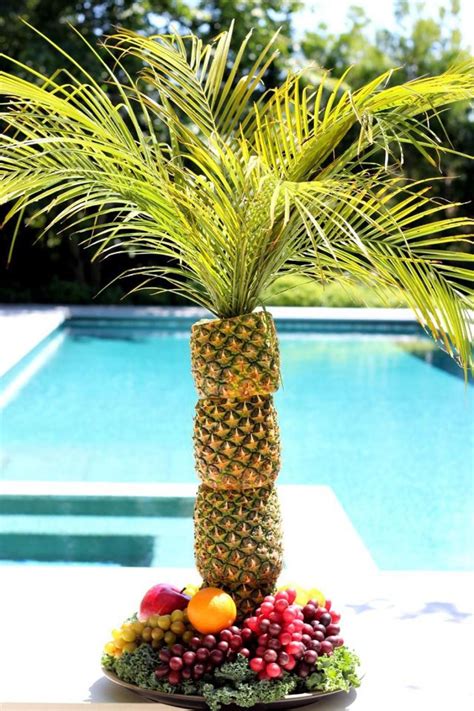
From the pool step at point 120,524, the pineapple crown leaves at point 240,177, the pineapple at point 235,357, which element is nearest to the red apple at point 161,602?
the pineapple at point 235,357

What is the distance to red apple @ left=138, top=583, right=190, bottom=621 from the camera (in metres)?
3.73

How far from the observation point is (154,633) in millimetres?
3559

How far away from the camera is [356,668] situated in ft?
11.6

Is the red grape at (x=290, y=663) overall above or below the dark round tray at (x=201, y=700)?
above

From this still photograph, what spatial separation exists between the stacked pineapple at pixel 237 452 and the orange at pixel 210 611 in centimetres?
14

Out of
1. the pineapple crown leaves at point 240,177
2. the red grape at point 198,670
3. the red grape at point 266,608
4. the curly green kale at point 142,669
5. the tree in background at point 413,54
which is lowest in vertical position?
the curly green kale at point 142,669

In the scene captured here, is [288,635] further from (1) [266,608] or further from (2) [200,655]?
(2) [200,655]

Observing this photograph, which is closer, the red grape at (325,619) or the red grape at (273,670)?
the red grape at (273,670)

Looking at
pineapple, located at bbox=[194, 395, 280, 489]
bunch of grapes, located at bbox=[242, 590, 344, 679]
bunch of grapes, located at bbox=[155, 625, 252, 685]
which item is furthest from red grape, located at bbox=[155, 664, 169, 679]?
pineapple, located at bbox=[194, 395, 280, 489]

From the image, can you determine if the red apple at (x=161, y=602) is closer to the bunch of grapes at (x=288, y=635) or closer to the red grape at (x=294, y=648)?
the bunch of grapes at (x=288, y=635)

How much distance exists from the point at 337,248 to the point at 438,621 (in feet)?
5.55

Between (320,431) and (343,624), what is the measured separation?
19.9 feet

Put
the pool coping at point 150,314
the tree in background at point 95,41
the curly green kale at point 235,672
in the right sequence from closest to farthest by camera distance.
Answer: the curly green kale at point 235,672 → the pool coping at point 150,314 → the tree in background at point 95,41

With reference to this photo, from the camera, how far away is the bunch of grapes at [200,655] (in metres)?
3.38
